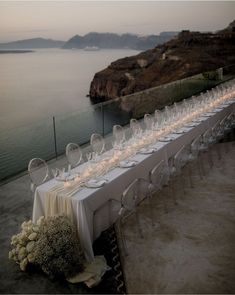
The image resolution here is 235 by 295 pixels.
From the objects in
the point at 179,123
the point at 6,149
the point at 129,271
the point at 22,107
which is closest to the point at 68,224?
the point at 129,271

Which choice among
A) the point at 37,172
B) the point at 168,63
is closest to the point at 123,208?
the point at 37,172

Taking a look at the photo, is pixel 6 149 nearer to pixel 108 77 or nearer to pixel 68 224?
pixel 68 224

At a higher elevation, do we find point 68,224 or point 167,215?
point 68,224

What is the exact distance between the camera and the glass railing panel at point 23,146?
7.59 m

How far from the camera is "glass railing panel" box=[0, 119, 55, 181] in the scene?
7.59 m

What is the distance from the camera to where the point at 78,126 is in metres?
9.29

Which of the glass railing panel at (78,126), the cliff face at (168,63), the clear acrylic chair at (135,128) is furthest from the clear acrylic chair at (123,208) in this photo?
the cliff face at (168,63)

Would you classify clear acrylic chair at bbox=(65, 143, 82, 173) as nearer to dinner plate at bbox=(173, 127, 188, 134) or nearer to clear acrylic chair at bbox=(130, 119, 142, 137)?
clear acrylic chair at bbox=(130, 119, 142, 137)

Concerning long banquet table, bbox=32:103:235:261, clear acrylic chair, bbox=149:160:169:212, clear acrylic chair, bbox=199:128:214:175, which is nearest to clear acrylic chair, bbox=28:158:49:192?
long banquet table, bbox=32:103:235:261

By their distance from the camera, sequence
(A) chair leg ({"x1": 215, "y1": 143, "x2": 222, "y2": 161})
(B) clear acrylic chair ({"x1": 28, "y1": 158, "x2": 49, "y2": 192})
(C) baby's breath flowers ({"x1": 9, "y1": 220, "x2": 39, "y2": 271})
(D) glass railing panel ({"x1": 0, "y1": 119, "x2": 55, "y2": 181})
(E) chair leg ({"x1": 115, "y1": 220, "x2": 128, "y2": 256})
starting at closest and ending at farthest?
1. (C) baby's breath flowers ({"x1": 9, "y1": 220, "x2": 39, "y2": 271})
2. (E) chair leg ({"x1": 115, "y1": 220, "x2": 128, "y2": 256})
3. (B) clear acrylic chair ({"x1": 28, "y1": 158, "x2": 49, "y2": 192})
4. (D) glass railing panel ({"x1": 0, "y1": 119, "x2": 55, "y2": 181})
5. (A) chair leg ({"x1": 215, "y1": 143, "x2": 222, "y2": 161})

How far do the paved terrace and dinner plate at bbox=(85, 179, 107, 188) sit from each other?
875 millimetres

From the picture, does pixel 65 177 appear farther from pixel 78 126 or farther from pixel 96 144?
pixel 78 126

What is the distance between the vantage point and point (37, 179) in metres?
5.61

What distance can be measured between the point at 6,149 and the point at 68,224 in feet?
13.1
